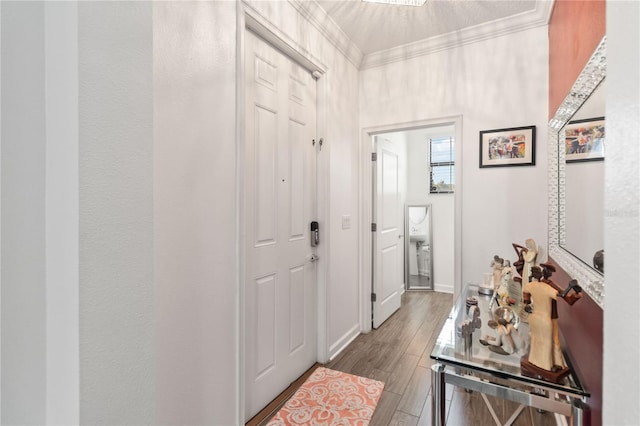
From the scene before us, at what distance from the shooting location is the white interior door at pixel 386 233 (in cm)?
314

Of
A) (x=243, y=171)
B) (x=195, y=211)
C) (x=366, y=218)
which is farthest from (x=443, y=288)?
(x=195, y=211)

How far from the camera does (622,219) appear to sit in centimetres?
34

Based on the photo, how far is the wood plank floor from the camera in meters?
1.80

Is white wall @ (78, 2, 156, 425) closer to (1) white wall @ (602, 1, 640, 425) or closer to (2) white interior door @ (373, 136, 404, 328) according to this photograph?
(1) white wall @ (602, 1, 640, 425)

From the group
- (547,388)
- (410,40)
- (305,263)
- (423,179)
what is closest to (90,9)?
(547,388)

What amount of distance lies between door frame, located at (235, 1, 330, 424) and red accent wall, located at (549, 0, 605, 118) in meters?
1.53

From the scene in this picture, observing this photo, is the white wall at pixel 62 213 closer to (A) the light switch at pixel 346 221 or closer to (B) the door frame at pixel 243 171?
(B) the door frame at pixel 243 171

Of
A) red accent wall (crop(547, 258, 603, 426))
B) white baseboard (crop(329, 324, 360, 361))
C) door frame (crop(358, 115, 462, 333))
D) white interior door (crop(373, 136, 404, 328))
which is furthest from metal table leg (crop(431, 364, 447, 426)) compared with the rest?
white interior door (crop(373, 136, 404, 328))

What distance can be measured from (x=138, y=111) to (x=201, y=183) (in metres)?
0.68

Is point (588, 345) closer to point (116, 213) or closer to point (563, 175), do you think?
point (563, 175)

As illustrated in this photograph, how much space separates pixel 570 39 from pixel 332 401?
251 cm

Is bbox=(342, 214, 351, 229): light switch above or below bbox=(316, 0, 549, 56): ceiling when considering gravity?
below

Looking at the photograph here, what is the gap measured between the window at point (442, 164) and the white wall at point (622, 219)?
426cm

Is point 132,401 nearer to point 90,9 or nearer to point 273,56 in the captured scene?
point 90,9
